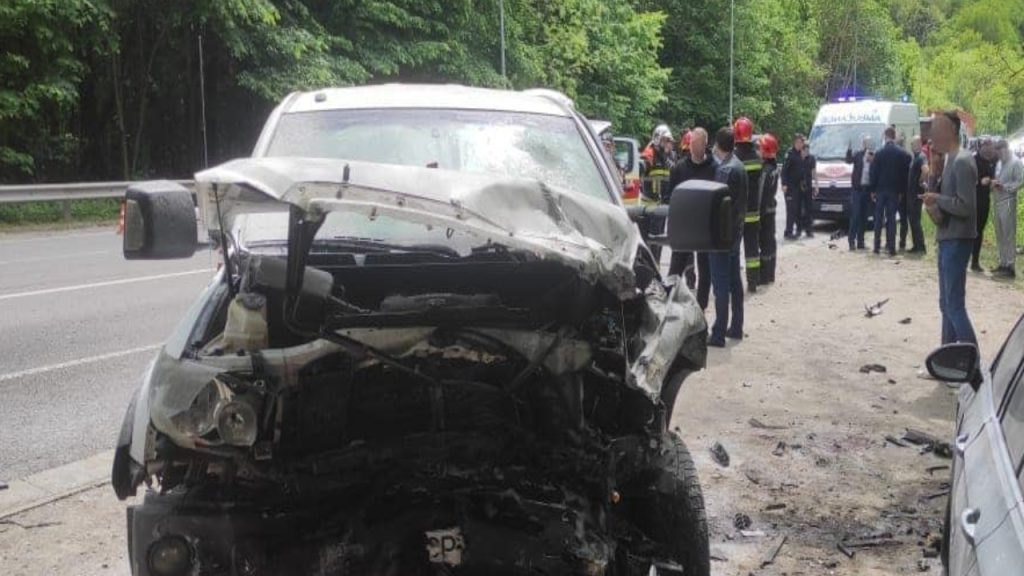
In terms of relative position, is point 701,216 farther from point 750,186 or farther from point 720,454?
point 750,186

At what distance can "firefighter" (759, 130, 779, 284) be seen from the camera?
1146cm

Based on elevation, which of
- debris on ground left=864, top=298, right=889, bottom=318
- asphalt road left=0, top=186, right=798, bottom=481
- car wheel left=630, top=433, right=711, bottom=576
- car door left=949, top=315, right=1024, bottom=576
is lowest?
debris on ground left=864, top=298, right=889, bottom=318

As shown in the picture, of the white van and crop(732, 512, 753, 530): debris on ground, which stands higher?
the white van

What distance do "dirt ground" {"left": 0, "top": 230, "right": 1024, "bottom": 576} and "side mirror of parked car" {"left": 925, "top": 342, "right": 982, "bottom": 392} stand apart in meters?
1.31

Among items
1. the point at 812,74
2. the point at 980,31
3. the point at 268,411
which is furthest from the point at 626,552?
the point at 980,31

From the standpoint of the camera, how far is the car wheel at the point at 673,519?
11.6 feet

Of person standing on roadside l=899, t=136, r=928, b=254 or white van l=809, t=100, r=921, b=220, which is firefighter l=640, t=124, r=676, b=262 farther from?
white van l=809, t=100, r=921, b=220

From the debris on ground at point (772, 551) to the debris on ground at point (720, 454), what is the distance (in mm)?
970

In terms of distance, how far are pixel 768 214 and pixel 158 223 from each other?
9394 millimetres

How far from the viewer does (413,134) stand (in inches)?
174

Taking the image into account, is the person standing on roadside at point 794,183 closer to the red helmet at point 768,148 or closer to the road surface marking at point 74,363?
the red helmet at point 768,148

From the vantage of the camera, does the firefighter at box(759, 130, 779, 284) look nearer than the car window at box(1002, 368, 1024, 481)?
No

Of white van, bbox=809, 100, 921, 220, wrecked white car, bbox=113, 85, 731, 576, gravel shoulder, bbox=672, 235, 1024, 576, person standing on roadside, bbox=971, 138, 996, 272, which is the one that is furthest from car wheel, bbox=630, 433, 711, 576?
white van, bbox=809, 100, 921, 220

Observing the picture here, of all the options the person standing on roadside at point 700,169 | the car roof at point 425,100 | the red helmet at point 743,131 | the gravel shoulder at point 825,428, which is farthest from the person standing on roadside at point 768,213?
the car roof at point 425,100
